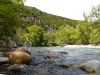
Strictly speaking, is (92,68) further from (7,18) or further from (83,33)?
(83,33)

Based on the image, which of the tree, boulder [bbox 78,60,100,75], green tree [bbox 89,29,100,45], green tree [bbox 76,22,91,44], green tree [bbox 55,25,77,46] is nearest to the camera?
boulder [bbox 78,60,100,75]

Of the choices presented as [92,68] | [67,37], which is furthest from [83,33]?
[92,68]

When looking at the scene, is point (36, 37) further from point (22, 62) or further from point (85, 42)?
point (22, 62)

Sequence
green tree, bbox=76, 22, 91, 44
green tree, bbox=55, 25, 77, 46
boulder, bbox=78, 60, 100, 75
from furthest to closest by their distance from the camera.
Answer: green tree, bbox=55, 25, 77, 46 → green tree, bbox=76, 22, 91, 44 → boulder, bbox=78, 60, 100, 75

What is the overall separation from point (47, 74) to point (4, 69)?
3.28m

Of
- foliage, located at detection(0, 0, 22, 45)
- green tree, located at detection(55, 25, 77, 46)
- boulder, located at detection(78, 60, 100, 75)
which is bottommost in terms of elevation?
green tree, located at detection(55, 25, 77, 46)

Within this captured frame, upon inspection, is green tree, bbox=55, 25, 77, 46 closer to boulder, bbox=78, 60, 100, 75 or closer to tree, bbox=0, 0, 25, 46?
tree, bbox=0, 0, 25, 46

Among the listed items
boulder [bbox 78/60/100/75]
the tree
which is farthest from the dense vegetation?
boulder [bbox 78/60/100/75]

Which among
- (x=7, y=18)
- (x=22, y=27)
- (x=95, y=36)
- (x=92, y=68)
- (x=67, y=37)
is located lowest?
(x=67, y=37)

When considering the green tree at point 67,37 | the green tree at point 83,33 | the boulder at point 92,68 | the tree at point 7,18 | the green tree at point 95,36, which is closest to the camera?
the boulder at point 92,68

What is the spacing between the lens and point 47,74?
53.7 feet

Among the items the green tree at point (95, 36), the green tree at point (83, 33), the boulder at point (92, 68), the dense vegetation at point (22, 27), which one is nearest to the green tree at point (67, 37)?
the dense vegetation at point (22, 27)

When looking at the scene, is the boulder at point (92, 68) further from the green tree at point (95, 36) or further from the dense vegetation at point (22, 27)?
the green tree at point (95, 36)

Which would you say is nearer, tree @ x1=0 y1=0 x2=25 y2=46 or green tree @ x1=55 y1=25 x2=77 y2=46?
tree @ x1=0 y1=0 x2=25 y2=46
